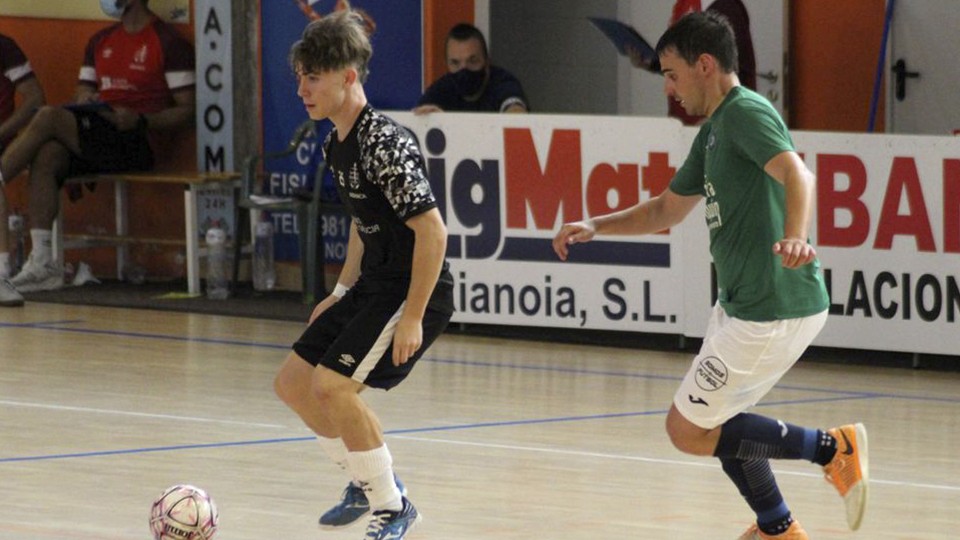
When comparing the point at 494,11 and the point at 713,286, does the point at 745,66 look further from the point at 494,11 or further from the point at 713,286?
the point at 494,11

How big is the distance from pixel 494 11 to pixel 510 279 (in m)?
3.41

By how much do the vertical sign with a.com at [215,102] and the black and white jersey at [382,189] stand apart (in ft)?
28.0

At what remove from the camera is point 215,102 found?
1480cm

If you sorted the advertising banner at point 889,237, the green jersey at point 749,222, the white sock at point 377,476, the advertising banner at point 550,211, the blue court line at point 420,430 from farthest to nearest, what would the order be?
1. the advertising banner at point 550,211
2. the advertising banner at point 889,237
3. the blue court line at point 420,430
4. the white sock at point 377,476
5. the green jersey at point 749,222

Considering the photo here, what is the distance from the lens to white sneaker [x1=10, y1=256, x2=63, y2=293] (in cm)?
1427

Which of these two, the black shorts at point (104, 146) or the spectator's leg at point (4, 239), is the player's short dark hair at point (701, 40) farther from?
the black shorts at point (104, 146)

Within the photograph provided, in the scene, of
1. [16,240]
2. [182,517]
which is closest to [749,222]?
[182,517]

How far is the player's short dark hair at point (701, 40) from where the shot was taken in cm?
592

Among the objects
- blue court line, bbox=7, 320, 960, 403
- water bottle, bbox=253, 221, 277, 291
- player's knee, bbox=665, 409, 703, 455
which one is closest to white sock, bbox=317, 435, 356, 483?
player's knee, bbox=665, 409, 703, 455

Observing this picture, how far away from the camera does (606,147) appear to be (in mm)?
11555

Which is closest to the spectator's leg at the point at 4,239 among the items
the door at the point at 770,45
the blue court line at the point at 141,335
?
the blue court line at the point at 141,335

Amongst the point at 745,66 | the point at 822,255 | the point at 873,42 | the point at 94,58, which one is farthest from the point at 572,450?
the point at 94,58

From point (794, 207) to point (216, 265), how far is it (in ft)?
30.0

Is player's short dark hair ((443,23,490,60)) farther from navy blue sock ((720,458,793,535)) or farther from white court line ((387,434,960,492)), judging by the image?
navy blue sock ((720,458,793,535))
